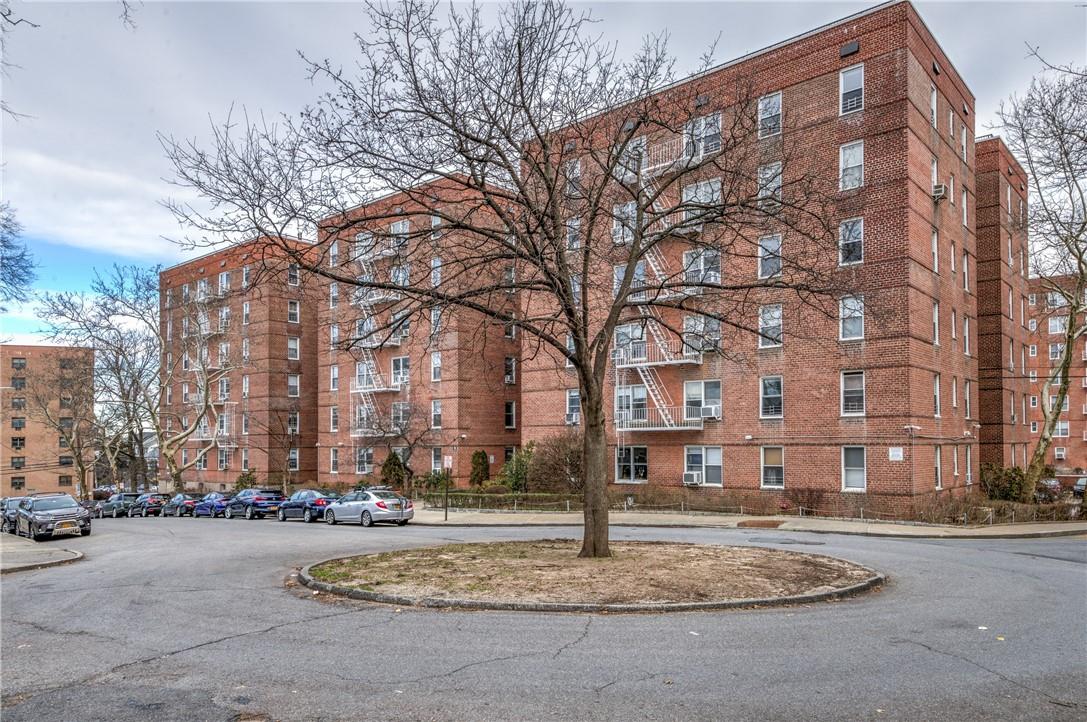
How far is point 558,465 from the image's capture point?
34.4 metres

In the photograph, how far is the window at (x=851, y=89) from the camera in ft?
94.9

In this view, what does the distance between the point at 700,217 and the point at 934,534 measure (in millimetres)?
13889

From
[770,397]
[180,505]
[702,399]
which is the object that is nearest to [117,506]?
[180,505]

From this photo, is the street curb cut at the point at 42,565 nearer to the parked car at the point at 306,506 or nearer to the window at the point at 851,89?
the parked car at the point at 306,506

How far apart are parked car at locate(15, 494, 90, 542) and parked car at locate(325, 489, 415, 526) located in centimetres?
871

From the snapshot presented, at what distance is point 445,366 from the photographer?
44250 millimetres

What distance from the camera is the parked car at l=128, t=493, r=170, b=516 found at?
44.9 metres

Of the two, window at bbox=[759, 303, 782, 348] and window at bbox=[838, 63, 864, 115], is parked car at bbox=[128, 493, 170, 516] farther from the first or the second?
window at bbox=[838, 63, 864, 115]

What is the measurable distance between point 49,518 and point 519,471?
733 inches

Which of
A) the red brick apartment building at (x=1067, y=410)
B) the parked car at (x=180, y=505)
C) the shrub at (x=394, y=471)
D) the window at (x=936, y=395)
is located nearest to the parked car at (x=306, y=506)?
the shrub at (x=394, y=471)

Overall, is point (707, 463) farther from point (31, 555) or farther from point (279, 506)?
point (31, 555)

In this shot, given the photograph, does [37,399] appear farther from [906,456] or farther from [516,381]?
[906,456]

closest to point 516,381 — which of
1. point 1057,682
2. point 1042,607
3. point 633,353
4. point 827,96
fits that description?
point 633,353

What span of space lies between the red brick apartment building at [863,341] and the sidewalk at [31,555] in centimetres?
1987
